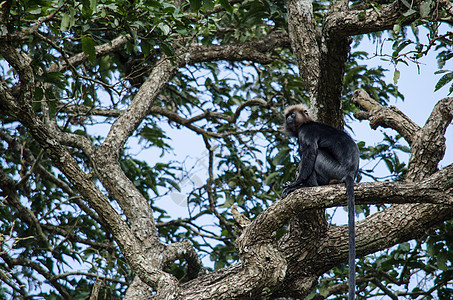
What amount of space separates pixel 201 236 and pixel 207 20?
205 centimetres

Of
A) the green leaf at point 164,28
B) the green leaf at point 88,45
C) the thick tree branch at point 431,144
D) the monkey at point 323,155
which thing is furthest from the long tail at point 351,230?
the green leaf at point 88,45

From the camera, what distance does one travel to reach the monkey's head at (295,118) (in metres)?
4.27

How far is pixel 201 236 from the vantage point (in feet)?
15.8

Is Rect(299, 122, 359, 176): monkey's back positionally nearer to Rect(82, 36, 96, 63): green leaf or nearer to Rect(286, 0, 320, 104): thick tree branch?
Rect(286, 0, 320, 104): thick tree branch

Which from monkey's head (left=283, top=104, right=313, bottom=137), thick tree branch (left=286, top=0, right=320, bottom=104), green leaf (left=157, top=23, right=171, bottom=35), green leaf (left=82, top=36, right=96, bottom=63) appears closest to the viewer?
green leaf (left=82, top=36, right=96, bottom=63)

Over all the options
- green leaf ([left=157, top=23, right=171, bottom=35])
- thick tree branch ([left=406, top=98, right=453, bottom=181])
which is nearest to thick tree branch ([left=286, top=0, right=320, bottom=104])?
thick tree branch ([left=406, top=98, right=453, bottom=181])

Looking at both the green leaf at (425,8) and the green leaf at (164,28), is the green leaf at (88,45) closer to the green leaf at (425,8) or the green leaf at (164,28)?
the green leaf at (164,28)

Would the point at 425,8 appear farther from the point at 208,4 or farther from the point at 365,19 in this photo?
the point at 208,4

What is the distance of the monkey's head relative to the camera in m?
4.27

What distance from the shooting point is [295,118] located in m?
4.29

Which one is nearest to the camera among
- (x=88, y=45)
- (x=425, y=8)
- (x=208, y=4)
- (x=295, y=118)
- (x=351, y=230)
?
(x=208, y=4)

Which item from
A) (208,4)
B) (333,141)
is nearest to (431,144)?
(333,141)

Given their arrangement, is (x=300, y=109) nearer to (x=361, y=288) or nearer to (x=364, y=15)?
(x=364, y=15)

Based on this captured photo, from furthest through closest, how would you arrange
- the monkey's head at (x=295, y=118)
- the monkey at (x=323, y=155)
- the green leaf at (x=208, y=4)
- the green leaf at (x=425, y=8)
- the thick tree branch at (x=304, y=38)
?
the monkey's head at (x=295, y=118) → the thick tree branch at (x=304, y=38) → the monkey at (x=323, y=155) → the green leaf at (x=425, y=8) → the green leaf at (x=208, y=4)
